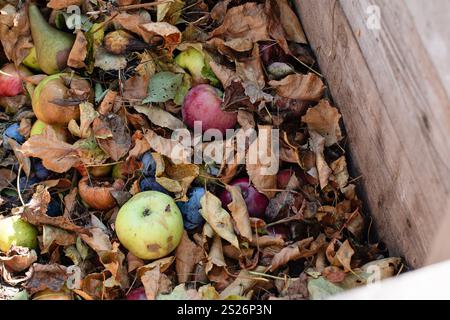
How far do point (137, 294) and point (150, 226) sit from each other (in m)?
0.18

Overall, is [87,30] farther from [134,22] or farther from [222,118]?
[222,118]

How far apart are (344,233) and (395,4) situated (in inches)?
24.9

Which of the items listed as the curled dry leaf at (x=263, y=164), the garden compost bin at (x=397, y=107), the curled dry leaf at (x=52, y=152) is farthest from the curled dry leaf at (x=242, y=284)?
the curled dry leaf at (x=52, y=152)

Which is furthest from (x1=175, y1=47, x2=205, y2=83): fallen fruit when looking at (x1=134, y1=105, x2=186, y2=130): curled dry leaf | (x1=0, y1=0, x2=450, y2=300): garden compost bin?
(x1=0, y1=0, x2=450, y2=300): garden compost bin

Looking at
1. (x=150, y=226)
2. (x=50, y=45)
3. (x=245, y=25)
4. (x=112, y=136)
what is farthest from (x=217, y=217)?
(x=50, y=45)

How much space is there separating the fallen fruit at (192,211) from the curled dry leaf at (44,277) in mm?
352

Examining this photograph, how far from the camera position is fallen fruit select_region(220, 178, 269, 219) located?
1824mm

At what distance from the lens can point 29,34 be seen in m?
2.18

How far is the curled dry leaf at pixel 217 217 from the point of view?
5.71ft

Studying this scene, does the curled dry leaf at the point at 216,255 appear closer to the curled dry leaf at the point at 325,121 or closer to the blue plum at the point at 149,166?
the blue plum at the point at 149,166

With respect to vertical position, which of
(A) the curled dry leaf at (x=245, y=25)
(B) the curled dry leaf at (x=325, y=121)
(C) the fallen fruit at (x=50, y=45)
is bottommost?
(C) the fallen fruit at (x=50, y=45)

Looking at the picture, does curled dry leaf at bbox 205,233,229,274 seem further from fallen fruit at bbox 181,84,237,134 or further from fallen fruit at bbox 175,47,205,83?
fallen fruit at bbox 175,47,205,83

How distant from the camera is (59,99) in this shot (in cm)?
199
